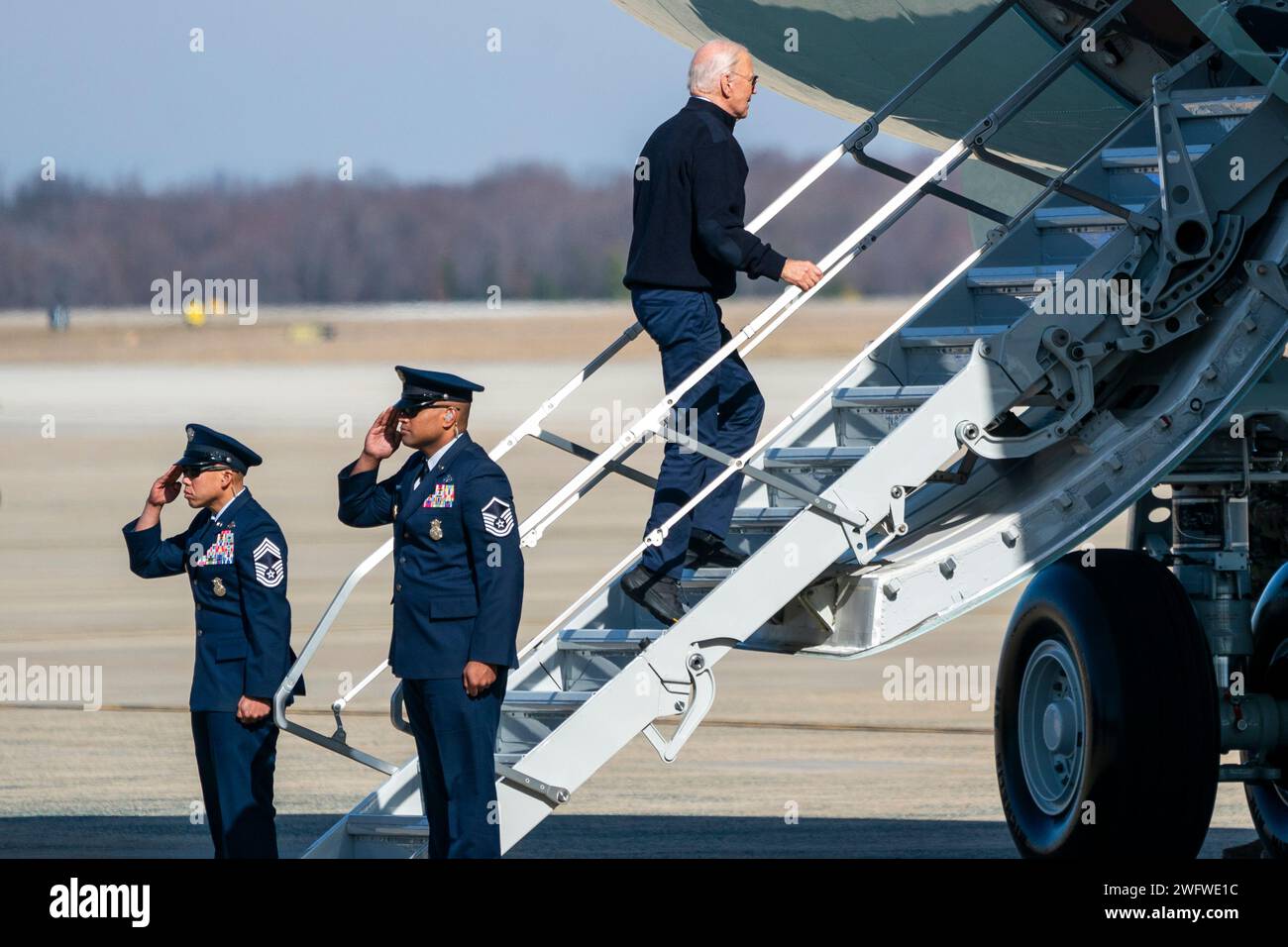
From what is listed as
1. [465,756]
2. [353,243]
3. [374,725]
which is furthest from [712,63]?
[353,243]

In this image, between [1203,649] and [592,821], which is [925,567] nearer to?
[1203,649]

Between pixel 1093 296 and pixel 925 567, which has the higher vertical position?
pixel 1093 296

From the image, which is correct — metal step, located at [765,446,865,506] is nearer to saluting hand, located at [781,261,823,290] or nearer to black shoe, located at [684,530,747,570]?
black shoe, located at [684,530,747,570]

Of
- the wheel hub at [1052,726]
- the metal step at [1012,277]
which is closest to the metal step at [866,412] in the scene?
the metal step at [1012,277]

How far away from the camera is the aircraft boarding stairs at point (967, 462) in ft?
24.0

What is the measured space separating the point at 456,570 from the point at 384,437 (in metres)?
0.54

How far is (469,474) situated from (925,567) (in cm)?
164

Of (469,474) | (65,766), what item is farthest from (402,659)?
(65,766)

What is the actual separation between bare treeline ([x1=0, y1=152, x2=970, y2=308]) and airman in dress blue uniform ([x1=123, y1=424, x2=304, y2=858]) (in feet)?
255

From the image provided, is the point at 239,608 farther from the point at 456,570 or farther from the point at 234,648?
the point at 456,570

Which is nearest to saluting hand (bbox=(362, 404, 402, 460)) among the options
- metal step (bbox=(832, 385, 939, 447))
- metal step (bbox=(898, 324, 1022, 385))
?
metal step (bbox=(832, 385, 939, 447))

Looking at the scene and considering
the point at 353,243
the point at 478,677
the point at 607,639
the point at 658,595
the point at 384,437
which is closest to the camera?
the point at 478,677

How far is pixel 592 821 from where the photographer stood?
10016mm

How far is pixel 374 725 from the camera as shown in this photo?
12734 mm
